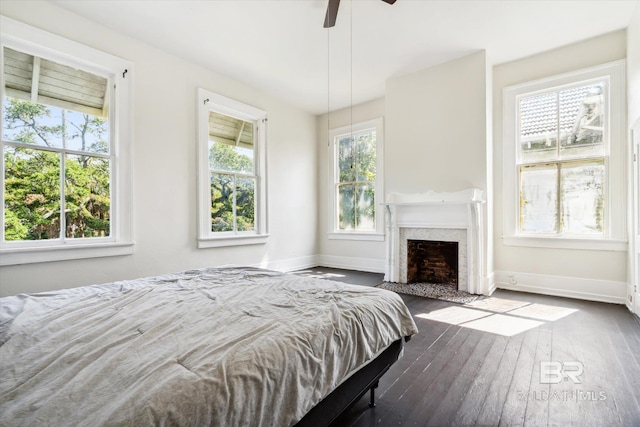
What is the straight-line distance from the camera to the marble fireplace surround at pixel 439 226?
3.91 meters

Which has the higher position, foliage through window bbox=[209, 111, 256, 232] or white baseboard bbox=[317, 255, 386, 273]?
foliage through window bbox=[209, 111, 256, 232]

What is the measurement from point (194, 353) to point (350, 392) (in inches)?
28.1

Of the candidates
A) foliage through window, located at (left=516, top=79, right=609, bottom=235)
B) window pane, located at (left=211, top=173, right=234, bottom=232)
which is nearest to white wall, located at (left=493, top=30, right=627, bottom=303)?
foliage through window, located at (left=516, top=79, right=609, bottom=235)

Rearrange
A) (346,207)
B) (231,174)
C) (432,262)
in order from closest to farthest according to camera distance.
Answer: (231,174) → (432,262) → (346,207)

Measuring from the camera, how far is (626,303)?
3330 mm

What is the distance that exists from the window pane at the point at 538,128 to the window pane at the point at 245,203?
13.3 ft

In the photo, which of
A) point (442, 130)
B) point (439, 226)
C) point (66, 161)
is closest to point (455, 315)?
point (439, 226)

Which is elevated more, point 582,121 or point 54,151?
point 582,121

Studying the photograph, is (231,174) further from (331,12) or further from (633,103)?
(633,103)

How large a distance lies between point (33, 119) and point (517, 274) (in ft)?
19.4

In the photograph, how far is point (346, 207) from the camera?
19.1 ft

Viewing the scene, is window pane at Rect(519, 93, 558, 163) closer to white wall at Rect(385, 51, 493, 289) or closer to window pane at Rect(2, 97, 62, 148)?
white wall at Rect(385, 51, 493, 289)

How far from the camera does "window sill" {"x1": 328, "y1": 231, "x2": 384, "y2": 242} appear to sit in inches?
208

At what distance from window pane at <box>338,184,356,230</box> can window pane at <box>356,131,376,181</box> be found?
0.33 metres
